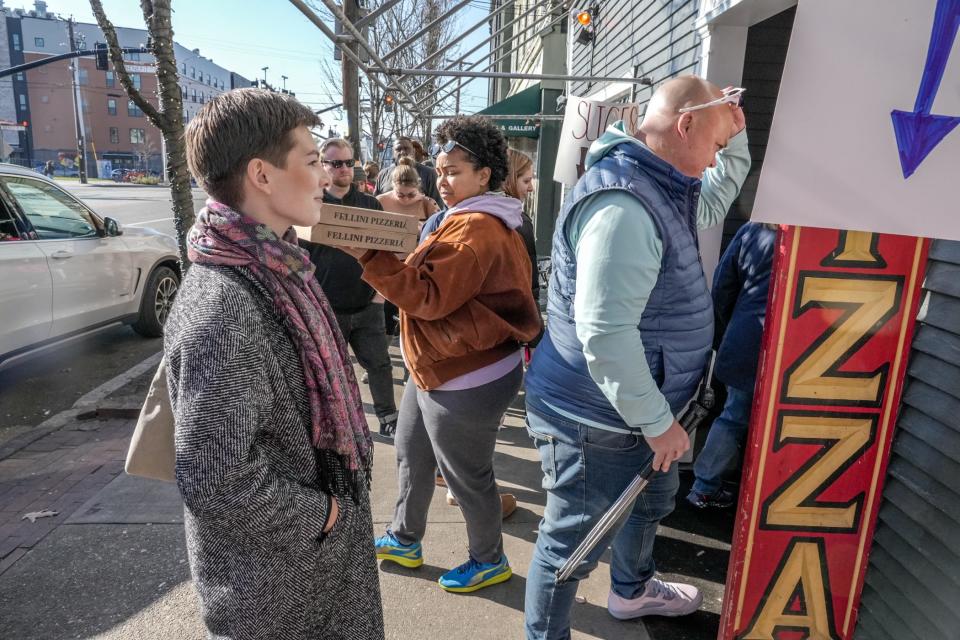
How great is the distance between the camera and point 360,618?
158cm

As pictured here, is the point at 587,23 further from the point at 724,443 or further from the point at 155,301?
the point at 724,443

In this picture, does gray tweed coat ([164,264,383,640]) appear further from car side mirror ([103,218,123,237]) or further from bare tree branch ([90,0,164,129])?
car side mirror ([103,218,123,237])

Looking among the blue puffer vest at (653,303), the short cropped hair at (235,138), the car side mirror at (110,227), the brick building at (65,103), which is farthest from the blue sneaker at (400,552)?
the brick building at (65,103)

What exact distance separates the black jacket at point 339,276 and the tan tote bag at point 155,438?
2.29 m

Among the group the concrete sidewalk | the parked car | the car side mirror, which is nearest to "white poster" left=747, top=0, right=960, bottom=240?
the concrete sidewalk

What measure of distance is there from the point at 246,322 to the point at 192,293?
0.13 meters

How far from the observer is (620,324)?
1.63 metres

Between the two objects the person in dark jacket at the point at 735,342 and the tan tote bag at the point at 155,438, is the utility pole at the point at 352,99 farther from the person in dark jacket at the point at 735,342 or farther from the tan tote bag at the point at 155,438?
the tan tote bag at the point at 155,438

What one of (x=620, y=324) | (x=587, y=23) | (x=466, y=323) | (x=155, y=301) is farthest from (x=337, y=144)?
(x=587, y=23)

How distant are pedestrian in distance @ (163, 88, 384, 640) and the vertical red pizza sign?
49.4 inches

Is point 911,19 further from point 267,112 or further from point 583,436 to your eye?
point 267,112

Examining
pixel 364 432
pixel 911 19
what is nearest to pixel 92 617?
pixel 364 432

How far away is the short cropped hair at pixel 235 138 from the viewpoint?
129cm

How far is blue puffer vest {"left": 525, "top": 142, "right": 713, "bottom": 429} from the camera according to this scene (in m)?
Answer: 1.73
